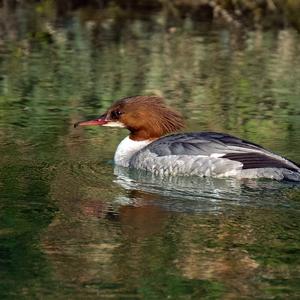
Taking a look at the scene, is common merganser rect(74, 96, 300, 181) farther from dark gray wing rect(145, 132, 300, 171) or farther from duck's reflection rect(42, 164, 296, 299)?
duck's reflection rect(42, 164, 296, 299)

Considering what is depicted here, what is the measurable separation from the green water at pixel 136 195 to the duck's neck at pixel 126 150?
14 centimetres

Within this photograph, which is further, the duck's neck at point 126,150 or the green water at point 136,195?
the duck's neck at point 126,150

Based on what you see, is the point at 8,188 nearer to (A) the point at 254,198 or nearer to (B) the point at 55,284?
(A) the point at 254,198

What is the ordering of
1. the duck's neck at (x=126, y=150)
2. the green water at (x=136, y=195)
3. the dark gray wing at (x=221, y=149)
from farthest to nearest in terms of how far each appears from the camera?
the duck's neck at (x=126, y=150)
the dark gray wing at (x=221, y=149)
the green water at (x=136, y=195)

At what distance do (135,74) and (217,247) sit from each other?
30.2 feet

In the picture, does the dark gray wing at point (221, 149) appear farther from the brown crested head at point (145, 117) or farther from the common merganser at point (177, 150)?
the brown crested head at point (145, 117)

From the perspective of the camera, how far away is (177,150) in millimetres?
10492

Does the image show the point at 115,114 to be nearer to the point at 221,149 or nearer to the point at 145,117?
the point at 145,117

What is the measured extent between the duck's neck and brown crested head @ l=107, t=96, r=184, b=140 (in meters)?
0.10

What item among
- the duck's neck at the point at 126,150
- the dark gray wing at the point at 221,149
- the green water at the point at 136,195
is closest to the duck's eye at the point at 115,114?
the duck's neck at the point at 126,150

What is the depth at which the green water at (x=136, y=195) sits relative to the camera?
23.2 feet

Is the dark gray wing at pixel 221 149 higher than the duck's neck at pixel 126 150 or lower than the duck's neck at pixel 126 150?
higher

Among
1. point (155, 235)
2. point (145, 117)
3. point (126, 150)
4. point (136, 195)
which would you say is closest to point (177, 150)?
point (126, 150)

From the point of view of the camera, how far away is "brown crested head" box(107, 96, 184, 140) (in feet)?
37.2
